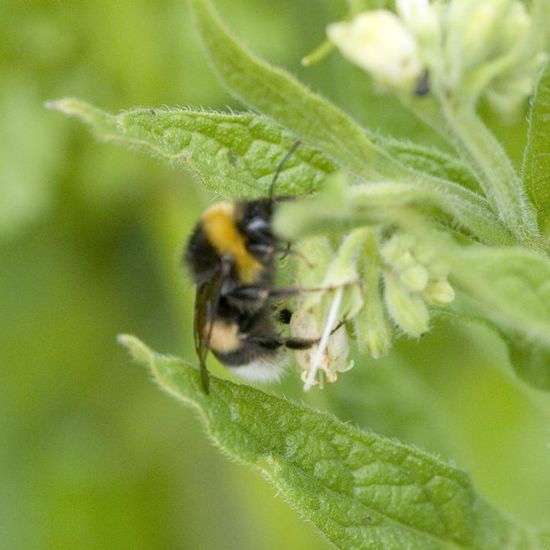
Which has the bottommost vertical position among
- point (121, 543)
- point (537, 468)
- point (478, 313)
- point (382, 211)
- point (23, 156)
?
point (537, 468)

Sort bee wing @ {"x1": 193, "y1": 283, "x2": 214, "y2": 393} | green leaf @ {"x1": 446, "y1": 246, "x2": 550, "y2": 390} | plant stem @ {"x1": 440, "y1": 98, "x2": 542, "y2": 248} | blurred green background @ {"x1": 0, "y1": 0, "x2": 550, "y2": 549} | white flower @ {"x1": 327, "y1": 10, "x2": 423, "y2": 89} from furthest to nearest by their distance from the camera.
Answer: blurred green background @ {"x1": 0, "y1": 0, "x2": 550, "y2": 549}
bee wing @ {"x1": 193, "y1": 283, "x2": 214, "y2": 393}
plant stem @ {"x1": 440, "y1": 98, "x2": 542, "y2": 248}
white flower @ {"x1": 327, "y1": 10, "x2": 423, "y2": 89}
green leaf @ {"x1": 446, "y1": 246, "x2": 550, "y2": 390}

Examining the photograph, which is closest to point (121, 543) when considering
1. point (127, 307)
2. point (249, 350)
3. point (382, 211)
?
point (127, 307)

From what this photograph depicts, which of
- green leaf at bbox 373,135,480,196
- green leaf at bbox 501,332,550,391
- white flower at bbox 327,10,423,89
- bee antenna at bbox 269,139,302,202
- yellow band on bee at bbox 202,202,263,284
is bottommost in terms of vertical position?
green leaf at bbox 501,332,550,391

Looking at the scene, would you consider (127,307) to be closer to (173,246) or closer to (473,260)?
(173,246)

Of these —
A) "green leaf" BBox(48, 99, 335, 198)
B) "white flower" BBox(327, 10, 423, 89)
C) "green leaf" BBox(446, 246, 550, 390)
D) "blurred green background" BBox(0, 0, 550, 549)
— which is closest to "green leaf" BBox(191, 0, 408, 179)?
"white flower" BBox(327, 10, 423, 89)

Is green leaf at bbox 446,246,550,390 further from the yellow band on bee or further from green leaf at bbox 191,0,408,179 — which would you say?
the yellow band on bee

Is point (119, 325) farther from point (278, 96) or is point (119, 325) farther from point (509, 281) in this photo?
point (509, 281)
